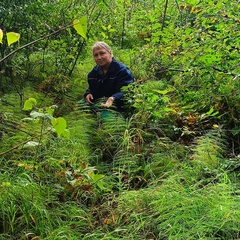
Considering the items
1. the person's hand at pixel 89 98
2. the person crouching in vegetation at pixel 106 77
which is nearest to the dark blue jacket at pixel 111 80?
the person crouching in vegetation at pixel 106 77

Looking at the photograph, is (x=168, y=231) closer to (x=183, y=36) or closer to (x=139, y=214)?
(x=139, y=214)

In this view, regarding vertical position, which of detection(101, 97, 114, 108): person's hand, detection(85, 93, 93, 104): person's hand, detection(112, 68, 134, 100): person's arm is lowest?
detection(85, 93, 93, 104): person's hand

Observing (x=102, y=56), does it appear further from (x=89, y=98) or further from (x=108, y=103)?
(x=108, y=103)

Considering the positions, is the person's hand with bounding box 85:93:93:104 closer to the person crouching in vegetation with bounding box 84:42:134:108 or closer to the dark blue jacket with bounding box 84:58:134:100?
the person crouching in vegetation with bounding box 84:42:134:108

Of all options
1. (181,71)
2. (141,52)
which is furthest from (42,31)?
(181,71)

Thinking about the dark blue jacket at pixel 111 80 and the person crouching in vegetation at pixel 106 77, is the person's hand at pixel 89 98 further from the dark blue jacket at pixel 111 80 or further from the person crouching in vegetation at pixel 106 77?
the dark blue jacket at pixel 111 80

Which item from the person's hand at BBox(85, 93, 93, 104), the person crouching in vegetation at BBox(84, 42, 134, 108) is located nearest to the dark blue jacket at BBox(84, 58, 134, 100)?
the person crouching in vegetation at BBox(84, 42, 134, 108)

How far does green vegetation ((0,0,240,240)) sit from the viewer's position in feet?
7.42

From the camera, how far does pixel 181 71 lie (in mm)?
4512

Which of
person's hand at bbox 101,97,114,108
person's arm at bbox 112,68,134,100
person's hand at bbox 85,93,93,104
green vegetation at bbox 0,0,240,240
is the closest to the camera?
Result: green vegetation at bbox 0,0,240,240

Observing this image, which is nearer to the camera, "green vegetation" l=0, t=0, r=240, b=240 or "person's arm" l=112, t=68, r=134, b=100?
"green vegetation" l=0, t=0, r=240, b=240

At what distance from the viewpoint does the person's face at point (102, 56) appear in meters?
→ 4.25

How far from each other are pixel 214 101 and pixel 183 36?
83cm

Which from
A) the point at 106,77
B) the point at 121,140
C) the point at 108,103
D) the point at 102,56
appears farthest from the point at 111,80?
the point at 121,140
